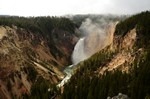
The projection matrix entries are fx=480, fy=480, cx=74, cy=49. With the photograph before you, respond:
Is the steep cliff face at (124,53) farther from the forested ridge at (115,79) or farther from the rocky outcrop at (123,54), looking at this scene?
the forested ridge at (115,79)

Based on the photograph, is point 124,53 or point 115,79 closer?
point 115,79

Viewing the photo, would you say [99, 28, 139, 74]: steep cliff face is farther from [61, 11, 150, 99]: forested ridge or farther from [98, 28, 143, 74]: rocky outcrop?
[61, 11, 150, 99]: forested ridge

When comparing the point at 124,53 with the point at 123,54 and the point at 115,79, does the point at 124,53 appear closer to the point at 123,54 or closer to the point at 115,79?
the point at 123,54

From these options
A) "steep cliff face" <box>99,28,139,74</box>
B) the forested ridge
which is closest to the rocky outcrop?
"steep cliff face" <box>99,28,139,74</box>

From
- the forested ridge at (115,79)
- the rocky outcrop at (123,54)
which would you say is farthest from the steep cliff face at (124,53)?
the forested ridge at (115,79)

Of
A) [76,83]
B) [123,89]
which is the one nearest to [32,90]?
[76,83]

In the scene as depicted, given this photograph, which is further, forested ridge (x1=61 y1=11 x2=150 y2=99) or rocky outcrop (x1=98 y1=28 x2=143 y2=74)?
rocky outcrop (x1=98 y1=28 x2=143 y2=74)

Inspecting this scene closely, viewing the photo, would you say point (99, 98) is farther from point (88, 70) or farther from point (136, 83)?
point (88, 70)

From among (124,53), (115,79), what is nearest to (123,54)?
(124,53)

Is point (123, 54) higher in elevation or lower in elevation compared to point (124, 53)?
lower

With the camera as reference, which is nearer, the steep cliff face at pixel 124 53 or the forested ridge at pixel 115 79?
the forested ridge at pixel 115 79

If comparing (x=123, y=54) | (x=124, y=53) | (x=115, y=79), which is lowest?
(x=115, y=79)
